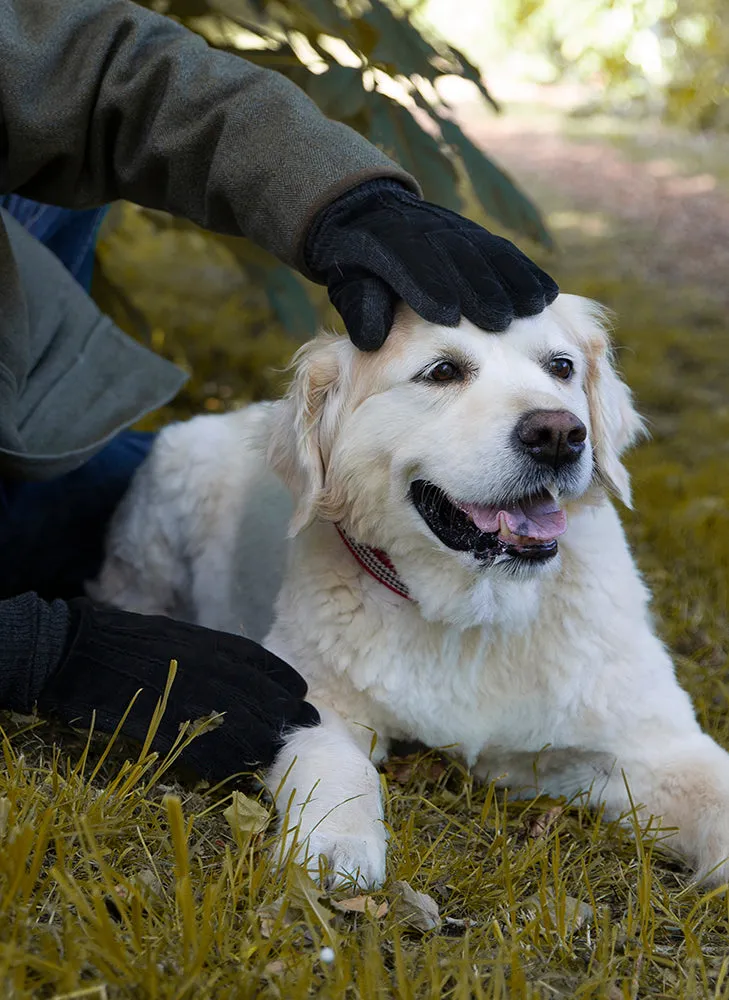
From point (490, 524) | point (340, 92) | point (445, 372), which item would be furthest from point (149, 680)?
point (340, 92)

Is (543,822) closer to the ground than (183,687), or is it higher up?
higher up

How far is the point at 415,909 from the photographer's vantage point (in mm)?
1906

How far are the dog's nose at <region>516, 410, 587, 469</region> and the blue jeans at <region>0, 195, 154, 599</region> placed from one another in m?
1.66

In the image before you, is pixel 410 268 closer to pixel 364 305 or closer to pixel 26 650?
pixel 364 305

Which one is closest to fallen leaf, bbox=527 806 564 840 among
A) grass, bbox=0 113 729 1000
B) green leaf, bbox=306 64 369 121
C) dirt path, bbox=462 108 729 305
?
grass, bbox=0 113 729 1000

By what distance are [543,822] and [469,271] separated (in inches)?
44.6

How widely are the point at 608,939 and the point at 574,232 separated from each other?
874 cm

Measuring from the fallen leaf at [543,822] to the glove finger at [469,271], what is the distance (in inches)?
40.8

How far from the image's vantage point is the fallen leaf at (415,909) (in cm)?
189

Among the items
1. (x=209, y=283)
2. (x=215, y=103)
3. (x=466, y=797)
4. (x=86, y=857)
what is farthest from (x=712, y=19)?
(x=86, y=857)

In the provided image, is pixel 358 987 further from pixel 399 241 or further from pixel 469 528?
pixel 399 241

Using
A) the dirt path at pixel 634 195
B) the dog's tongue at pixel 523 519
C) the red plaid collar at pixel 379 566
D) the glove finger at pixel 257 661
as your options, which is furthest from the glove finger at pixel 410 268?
the dirt path at pixel 634 195

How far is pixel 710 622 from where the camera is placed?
340 centimetres

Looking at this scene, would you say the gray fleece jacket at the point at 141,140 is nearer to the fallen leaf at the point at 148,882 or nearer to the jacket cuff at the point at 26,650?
the jacket cuff at the point at 26,650
